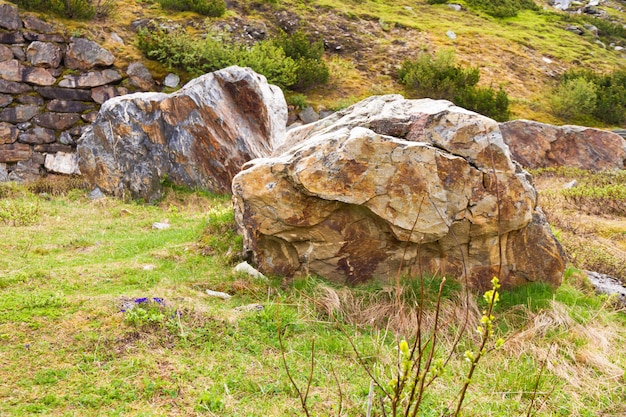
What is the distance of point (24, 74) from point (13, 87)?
422mm

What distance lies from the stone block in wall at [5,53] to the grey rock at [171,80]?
146 inches

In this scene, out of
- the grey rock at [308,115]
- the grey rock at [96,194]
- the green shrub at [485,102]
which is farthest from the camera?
the green shrub at [485,102]

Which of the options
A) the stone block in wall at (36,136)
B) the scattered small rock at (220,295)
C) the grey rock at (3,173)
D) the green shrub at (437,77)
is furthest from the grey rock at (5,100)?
the green shrub at (437,77)

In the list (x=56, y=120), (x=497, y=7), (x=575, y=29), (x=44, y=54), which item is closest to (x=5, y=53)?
(x=44, y=54)

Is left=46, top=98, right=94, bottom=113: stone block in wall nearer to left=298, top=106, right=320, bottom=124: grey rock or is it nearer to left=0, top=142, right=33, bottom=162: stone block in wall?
left=0, top=142, right=33, bottom=162: stone block in wall

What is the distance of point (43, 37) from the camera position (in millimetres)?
Result: 12508

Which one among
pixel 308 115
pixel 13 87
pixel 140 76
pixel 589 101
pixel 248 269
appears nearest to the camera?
pixel 248 269

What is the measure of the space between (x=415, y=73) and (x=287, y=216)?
12684 millimetres

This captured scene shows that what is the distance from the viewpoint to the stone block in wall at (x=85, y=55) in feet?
41.3

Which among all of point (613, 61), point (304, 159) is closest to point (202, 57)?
point (304, 159)

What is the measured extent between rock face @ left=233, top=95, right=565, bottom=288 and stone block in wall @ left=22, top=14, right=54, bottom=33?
1054 cm

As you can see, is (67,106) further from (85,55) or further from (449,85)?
(449,85)

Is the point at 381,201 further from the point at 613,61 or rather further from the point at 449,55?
the point at 613,61

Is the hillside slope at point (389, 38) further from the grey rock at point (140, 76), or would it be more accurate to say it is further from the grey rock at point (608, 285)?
the grey rock at point (608, 285)
